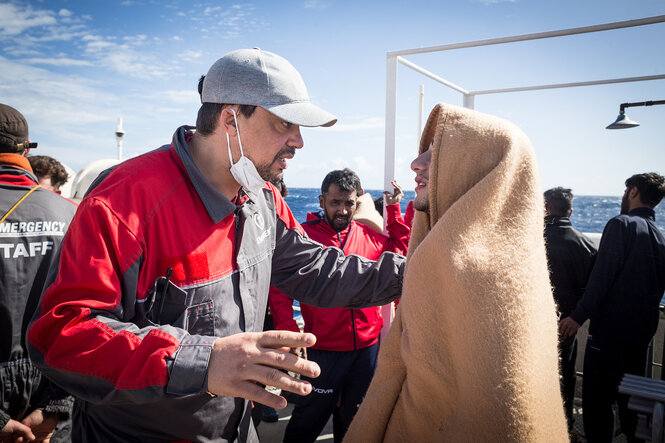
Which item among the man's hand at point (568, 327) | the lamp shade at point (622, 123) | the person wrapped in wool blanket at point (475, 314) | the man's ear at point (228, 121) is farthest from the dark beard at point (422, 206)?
the lamp shade at point (622, 123)

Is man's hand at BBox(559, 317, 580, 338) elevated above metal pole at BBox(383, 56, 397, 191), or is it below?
below

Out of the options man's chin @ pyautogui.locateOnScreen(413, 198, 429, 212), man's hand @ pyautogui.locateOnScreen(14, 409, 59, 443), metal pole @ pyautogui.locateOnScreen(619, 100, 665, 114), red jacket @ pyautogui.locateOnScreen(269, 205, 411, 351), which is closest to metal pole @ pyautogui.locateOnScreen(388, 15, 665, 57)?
red jacket @ pyautogui.locateOnScreen(269, 205, 411, 351)

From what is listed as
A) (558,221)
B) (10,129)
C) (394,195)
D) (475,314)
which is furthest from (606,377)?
(10,129)

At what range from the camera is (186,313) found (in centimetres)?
156

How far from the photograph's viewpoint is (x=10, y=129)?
7.93 feet

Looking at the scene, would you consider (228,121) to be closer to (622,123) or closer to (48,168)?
(48,168)

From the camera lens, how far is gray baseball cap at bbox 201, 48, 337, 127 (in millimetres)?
1678

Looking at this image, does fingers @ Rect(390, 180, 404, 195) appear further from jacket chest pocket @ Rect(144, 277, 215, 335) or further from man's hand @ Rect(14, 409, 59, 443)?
man's hand @ Rect(14, 409, 59, 443)

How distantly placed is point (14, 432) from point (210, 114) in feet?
6.55

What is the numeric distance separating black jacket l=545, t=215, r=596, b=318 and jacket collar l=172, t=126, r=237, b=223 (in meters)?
4.04

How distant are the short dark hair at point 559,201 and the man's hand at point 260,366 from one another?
4.36 m

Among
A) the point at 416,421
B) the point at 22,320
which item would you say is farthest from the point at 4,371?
the point at 416,421

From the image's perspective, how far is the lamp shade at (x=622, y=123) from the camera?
537cm

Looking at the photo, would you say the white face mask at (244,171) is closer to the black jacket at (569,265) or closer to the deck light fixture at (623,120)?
the black jacket at (569,265)
